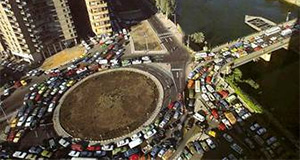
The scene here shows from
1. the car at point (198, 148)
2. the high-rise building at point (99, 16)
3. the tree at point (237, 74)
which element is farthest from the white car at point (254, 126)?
the high-rise building at point (99, 16)

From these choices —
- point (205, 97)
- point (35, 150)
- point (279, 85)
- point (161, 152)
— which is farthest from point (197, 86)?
point (35, 150)

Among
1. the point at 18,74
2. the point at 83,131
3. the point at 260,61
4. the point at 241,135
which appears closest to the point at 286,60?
the point at 260,61

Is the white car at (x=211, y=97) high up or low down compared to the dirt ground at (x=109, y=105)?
up

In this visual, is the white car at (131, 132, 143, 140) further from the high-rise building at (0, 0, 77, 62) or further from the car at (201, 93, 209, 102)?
the high-rise building at (0, 0, 77, 62)

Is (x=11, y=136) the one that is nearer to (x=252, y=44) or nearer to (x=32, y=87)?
(x=32, y=87)

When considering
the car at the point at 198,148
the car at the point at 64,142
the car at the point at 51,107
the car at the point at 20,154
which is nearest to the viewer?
the car at the point at 198,148

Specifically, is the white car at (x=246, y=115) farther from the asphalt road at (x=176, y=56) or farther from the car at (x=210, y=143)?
the asphalt road at (x=176, y=56)
